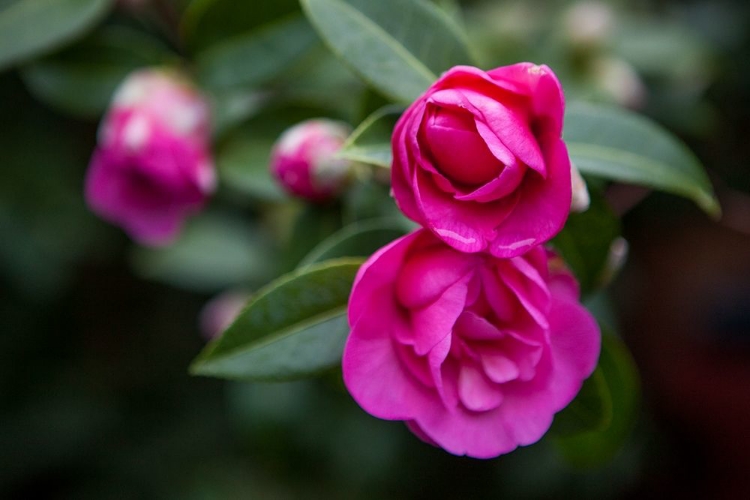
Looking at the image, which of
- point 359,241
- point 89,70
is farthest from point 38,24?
point 359,241

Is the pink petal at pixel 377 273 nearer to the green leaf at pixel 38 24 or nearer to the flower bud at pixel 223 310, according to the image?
the green leaf at pixel 38 24

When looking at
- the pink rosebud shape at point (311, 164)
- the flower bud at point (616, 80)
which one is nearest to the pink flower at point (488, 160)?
the pink rosebud shape at point (311, 164)

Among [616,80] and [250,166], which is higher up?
[250,166]

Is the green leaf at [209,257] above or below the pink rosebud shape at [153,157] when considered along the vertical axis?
below

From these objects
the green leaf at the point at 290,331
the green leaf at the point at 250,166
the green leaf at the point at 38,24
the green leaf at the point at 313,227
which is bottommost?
the green leaf at the point at 313,227

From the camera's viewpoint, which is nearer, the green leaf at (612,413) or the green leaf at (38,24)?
the green leaf at (612,413)

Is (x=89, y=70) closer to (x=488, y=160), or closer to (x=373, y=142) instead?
(x=373, y=142)

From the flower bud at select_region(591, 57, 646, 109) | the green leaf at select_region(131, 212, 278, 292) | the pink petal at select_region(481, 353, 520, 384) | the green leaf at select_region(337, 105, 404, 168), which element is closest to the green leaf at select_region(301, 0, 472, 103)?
the green leaf at select_region(337, 105, 404, 168)
